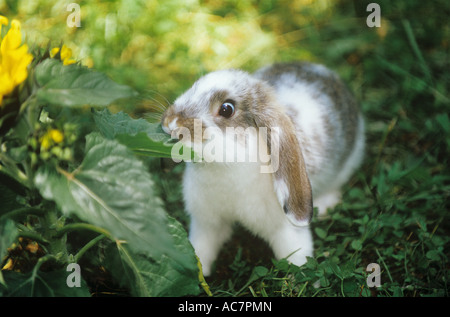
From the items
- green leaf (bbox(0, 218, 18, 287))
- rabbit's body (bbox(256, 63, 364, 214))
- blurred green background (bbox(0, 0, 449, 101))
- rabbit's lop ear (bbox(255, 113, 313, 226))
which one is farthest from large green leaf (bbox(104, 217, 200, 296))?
blurred green background (bbox(0, 0, 449, 101))

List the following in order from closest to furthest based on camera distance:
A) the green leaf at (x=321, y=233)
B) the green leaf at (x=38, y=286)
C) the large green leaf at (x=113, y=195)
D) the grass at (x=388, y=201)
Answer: the large green leaf at (x=113, y=195)
the green leaf at (x=38, y=286)
the grass at (x=388, y=201)
the green leaf at (x=321, y=233)

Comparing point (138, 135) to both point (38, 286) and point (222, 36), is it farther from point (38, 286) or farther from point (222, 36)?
point (222, 36)

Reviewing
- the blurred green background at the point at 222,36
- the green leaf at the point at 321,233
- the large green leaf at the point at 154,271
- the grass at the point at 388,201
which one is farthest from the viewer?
the blurred green background at the point at 222,36

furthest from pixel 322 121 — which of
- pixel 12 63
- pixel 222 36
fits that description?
pixel 12 63

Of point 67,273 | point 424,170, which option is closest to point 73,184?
point 67,273

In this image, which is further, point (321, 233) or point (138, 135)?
point (321, 233)

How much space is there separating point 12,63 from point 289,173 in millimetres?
1172

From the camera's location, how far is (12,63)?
1.50 meters

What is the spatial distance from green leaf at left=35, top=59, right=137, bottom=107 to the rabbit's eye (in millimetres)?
585

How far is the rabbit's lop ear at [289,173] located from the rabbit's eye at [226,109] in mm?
141

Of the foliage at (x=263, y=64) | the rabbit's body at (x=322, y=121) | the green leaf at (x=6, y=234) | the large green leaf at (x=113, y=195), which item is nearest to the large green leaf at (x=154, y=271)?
the foliage at (x=263, y=64)

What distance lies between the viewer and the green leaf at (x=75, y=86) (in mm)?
1485

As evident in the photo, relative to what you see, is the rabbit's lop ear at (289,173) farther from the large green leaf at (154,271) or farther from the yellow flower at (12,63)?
the yellow flower at (12,63)
